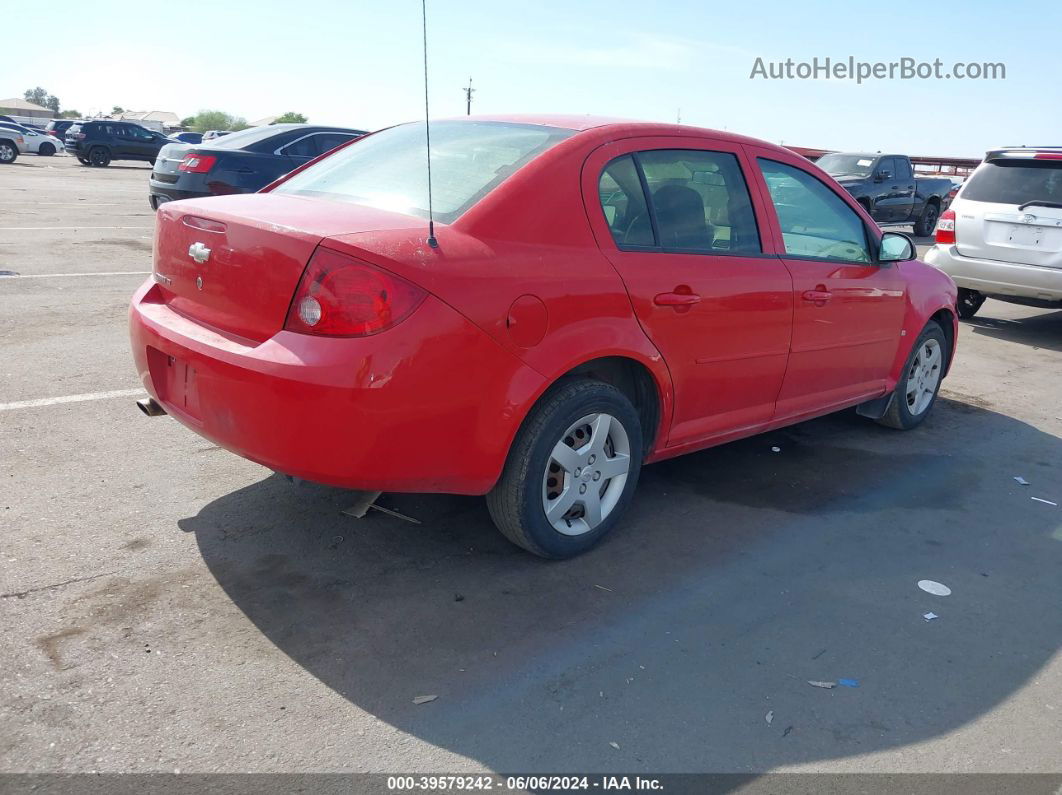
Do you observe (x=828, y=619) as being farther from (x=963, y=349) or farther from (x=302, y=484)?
(x=963, y=349)

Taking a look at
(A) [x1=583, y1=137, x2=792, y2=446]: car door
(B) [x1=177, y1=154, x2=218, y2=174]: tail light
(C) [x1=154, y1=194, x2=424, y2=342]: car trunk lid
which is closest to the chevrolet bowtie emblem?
(C) [x1=154, y1=194, x2=424, y2=342]: car trunk lid

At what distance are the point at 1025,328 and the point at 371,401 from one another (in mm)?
9229

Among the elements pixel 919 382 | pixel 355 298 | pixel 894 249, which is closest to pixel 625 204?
pixel 355 298

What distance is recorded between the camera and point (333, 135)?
12883 mm

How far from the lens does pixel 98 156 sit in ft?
109

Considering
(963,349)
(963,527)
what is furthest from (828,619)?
Result: (963,349)

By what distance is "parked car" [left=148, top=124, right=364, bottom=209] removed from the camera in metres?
11.4

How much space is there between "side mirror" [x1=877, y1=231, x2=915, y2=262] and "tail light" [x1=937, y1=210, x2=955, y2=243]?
15.5ft

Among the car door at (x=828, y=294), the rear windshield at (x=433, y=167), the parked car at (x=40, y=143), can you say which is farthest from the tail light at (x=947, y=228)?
the parked car at (x=40, y=143)

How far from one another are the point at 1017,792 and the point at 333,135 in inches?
474

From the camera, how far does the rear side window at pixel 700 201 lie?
13.0 ft

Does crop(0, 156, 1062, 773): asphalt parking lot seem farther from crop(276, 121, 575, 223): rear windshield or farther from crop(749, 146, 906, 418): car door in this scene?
crop(276, 121, 575, 223): rear windshield

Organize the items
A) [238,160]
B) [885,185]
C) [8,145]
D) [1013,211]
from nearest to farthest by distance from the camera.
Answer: [1013,211], [238,160], [885,185], [8,145]

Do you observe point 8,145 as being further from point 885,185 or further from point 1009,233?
point 1009,233
